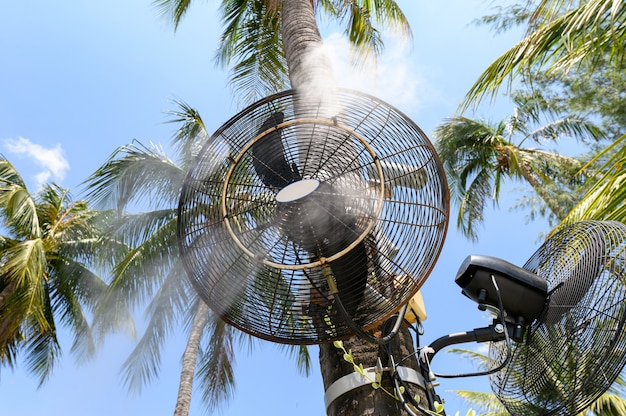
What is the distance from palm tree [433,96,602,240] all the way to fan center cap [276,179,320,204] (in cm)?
1020

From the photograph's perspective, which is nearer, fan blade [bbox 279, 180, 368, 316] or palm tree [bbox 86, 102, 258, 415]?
fan blade [bbox 279, 180, 368, 316]

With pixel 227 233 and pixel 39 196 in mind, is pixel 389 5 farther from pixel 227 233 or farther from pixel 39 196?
pixel 39 196

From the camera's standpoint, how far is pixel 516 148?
12453 millimetres

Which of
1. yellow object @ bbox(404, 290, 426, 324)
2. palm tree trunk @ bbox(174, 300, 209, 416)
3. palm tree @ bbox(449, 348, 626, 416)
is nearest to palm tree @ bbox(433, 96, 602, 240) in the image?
palm tree @ bbox(449, 348, 626, 416)

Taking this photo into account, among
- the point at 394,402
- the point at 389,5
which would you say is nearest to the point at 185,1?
the point at 389,5

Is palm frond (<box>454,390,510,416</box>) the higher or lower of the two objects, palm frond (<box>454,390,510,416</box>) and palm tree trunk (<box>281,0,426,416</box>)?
the higher

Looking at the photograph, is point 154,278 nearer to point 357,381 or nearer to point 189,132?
point 189,132

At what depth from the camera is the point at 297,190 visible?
64.2 inches

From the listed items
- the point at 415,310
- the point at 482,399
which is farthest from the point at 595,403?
the point at 415,310

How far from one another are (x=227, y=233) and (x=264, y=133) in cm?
31

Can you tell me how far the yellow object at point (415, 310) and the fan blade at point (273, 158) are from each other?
0.70 metres

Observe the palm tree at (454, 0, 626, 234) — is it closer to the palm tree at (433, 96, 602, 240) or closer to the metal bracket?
the metal bracket

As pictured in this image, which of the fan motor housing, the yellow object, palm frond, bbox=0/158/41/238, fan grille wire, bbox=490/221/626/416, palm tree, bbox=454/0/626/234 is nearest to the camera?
fan grille wire, bbox=490/221/626/416

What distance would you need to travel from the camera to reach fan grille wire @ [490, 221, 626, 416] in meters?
1.58
